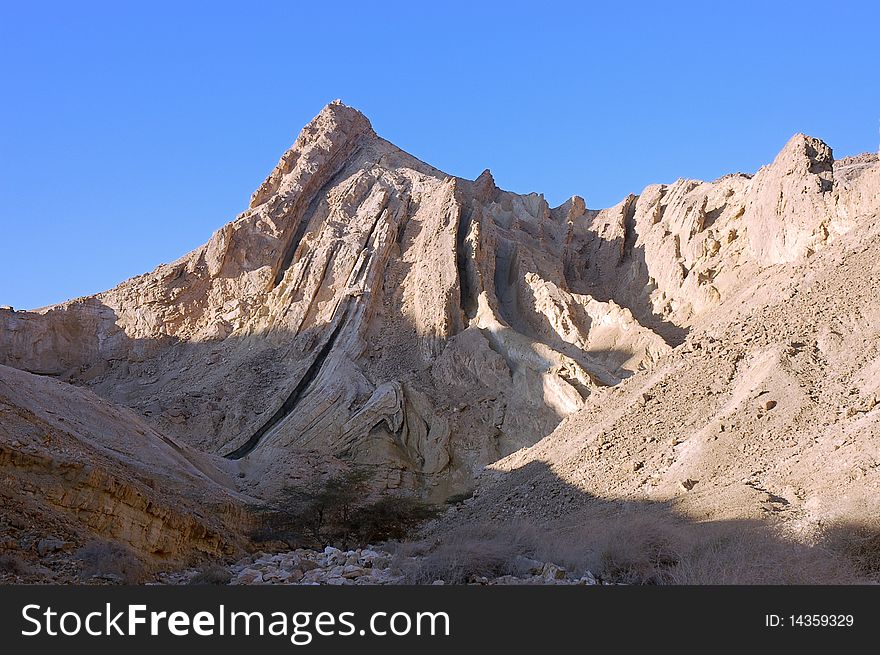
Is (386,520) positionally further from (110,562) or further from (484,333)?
(484,333)

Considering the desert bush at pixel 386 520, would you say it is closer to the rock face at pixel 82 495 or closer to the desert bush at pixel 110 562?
the rock face at pixel 82 495

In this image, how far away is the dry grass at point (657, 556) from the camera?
32.1 feet

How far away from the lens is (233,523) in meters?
23.0

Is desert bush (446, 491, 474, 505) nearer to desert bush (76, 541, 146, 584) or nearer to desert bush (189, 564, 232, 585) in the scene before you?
desert bush (189, 564, 232, 585)

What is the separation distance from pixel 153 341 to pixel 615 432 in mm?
33034

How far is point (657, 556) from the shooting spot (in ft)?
37.2

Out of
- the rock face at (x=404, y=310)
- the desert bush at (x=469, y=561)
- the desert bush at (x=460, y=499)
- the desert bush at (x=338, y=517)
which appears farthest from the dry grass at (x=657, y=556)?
the rock face at (x=404, y=310)

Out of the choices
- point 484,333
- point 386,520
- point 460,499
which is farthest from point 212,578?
point 484,333

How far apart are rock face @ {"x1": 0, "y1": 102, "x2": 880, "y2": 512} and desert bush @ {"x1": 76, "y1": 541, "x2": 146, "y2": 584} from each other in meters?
15.5

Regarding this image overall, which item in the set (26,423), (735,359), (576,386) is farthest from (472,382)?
(26,423)

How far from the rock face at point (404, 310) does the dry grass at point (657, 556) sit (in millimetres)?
17052

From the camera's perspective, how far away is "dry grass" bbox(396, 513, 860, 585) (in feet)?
32.1

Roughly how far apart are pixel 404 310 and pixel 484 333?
5.45 metres

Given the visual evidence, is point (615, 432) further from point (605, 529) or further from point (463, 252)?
point (463, 252)
